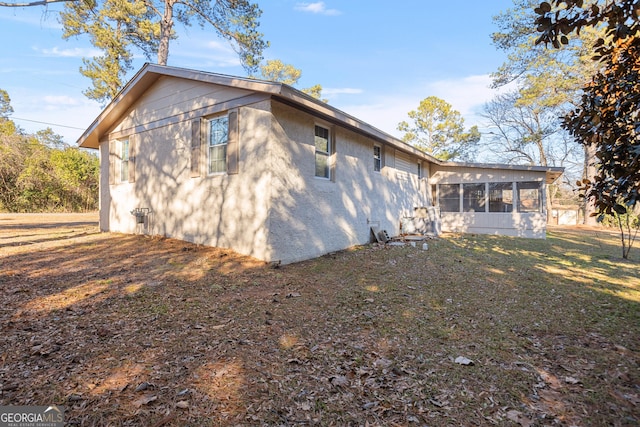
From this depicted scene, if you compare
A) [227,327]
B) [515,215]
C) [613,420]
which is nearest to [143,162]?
[227,327]

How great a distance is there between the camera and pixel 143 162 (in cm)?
902

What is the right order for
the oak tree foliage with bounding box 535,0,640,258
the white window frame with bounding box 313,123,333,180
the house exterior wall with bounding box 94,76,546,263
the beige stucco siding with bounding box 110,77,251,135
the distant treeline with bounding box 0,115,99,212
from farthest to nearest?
the distant treeline with bounding box 0,115,99,212, the white window frame with bounding box 313,123,333,180, the beige stucco siding with bounding box 110,77,251,135, the house exterior wall with bounding box 94,76,546,263, the oak tree foliage with bounding box 535,0,640,258

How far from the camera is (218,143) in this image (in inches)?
287

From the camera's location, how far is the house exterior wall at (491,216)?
42.5 feet

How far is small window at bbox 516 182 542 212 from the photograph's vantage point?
42.8ft

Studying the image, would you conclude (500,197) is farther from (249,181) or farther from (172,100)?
(172,100)

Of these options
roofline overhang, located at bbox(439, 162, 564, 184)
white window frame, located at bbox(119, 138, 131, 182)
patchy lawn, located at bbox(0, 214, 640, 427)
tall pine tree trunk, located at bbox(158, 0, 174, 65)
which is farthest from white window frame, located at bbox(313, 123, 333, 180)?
tall pine tree trunk, located at bbox(158, 0, 174, 65)

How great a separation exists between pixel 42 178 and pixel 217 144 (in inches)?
721

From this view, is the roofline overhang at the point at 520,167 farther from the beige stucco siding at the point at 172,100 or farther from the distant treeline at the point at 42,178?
the distant treeline at the point at 42,178

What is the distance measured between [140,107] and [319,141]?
568cm

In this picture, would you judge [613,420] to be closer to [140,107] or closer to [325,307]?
[325,307]

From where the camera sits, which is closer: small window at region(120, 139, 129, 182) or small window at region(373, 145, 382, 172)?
small window at region(120, 139, 129, 182)

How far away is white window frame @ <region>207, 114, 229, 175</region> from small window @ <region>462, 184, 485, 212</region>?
38.7 feet

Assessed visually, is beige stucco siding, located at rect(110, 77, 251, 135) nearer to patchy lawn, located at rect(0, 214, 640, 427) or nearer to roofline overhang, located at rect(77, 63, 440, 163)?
roofline overhang, located at rect(77, 63, 440, 163)
